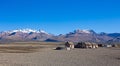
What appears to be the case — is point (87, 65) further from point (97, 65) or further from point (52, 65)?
point (52, 65)

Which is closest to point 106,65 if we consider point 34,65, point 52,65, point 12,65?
point 52,65

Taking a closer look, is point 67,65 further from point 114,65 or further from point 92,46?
point 92,46

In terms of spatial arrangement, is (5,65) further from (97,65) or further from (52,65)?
(97,65)

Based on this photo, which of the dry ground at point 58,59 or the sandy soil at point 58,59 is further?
the dry ground at point 58,59

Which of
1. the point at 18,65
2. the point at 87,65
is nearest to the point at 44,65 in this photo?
the point at 18,65

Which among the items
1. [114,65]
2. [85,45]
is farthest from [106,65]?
→ [85,45]

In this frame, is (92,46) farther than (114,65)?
Yes

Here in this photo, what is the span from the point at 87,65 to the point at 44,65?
5461 mm

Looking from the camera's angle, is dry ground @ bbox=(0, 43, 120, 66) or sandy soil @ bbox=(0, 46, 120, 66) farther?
dry ground @ bbox=(0, 43, 120, 66)

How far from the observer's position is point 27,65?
33281 millimetres

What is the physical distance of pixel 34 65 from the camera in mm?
33562

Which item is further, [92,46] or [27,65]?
[92,46]

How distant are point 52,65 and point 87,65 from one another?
4469mm

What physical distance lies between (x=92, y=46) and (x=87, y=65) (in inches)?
2663
